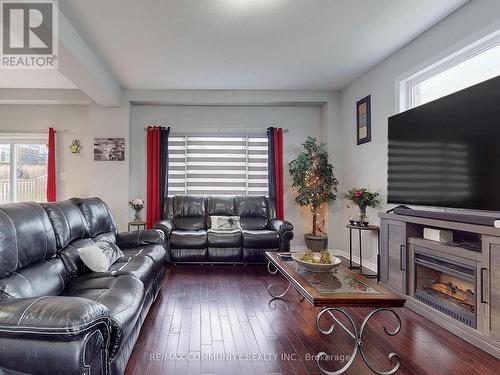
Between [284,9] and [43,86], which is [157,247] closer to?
[284,9]

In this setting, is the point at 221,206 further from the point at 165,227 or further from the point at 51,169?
the point at 51,169

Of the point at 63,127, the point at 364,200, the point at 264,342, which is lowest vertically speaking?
the point at 264,342

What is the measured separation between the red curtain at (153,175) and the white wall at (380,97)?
3.09 metres

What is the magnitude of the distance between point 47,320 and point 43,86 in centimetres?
523

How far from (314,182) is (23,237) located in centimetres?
408

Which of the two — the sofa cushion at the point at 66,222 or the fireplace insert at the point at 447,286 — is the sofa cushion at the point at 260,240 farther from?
the sofa cushion at the point at 66,222

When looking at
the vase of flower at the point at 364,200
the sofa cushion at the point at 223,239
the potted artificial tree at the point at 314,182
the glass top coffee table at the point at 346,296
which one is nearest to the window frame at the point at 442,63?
the vase of flower at the point at 364,200

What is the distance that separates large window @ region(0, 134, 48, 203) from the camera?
5582mm

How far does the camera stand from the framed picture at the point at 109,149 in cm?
506

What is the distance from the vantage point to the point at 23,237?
5.80 feet

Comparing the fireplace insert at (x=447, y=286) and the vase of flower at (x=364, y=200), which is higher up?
the vase of flower at (x=364, y=200)

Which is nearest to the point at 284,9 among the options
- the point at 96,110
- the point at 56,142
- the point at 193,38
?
the point at 193,38

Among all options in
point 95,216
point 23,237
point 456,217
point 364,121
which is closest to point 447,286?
point 456,217

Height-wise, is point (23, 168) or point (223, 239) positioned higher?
point (23, 168)
